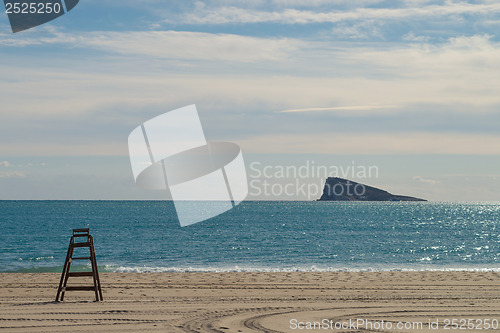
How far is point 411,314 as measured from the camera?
40.1 ft

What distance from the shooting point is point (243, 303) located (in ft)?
44.7

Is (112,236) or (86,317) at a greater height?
(86,317)

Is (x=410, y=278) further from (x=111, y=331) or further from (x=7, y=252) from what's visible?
(x=7, y=252)

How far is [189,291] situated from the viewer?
630 inches

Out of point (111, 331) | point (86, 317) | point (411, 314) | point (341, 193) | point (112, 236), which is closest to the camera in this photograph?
point (111, 331)

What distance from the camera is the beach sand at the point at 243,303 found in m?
10.9

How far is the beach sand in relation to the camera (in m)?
10.9

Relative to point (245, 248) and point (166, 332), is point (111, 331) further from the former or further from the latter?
point (245, 248)

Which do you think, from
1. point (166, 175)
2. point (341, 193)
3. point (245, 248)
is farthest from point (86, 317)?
point (341, 193)

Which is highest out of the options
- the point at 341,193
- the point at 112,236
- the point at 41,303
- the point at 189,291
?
the point at 41,303

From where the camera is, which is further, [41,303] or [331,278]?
[331,278]

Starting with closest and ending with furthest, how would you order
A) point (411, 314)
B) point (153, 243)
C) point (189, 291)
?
1. point (411, 314)
2. point (189, 291)
3. point (153, 243)

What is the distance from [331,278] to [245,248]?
2228 cm

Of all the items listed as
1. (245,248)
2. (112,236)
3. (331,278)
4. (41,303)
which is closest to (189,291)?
(41,303)
